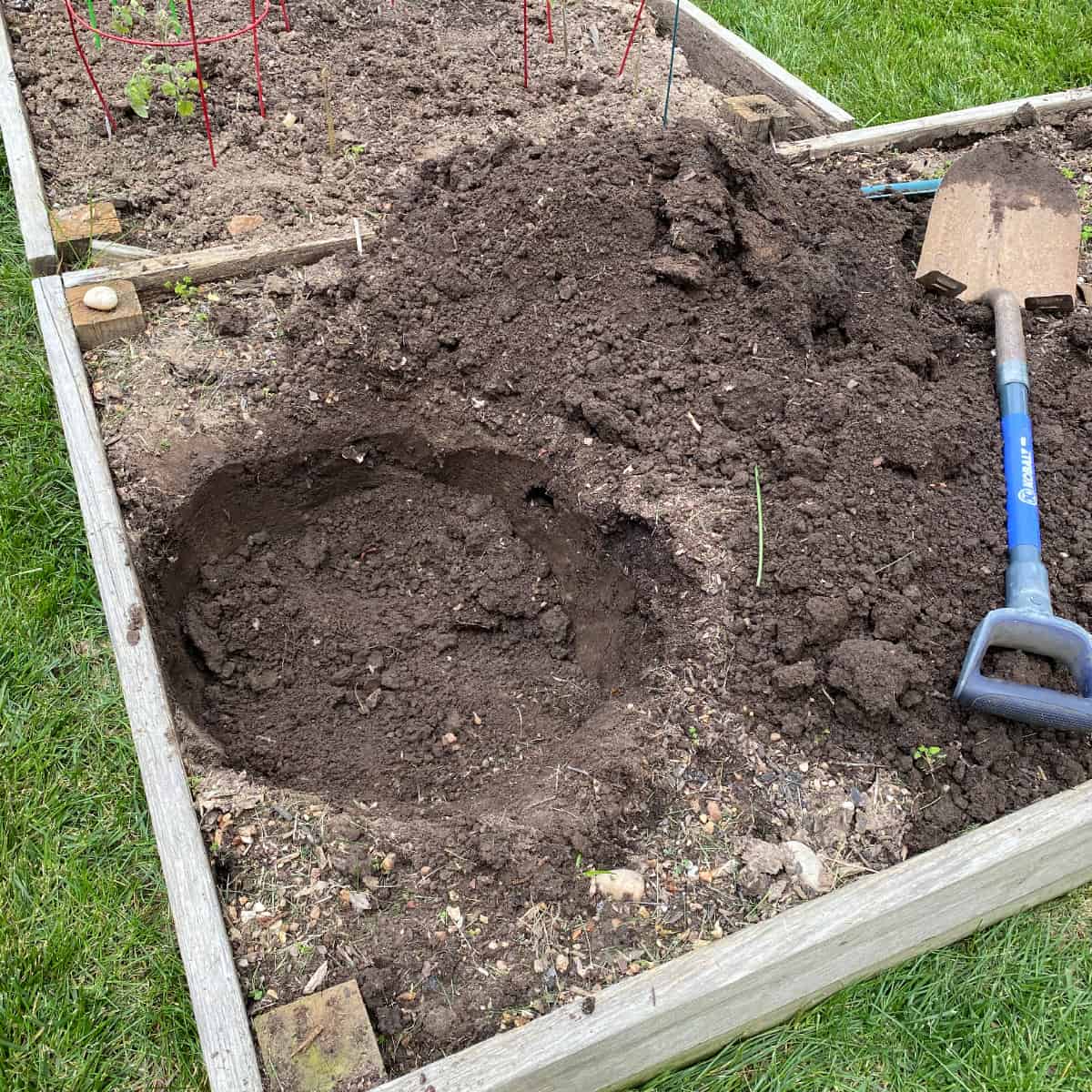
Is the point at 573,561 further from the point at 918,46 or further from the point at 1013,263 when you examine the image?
the point at 918,46

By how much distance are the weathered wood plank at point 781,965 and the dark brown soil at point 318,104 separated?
2.54 meters

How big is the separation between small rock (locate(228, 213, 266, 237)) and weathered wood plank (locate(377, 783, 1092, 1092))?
2633mm

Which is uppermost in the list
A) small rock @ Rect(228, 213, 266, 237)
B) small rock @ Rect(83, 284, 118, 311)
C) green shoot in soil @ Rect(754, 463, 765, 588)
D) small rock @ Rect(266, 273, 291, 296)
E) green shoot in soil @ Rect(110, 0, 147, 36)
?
green shoot in soil @ Rect(110, 0, 147, 36)

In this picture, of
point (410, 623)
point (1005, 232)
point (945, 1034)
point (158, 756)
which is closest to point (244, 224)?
point (410, 623)

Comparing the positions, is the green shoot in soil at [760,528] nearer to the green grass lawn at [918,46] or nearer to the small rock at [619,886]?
the small rock at [619,886]

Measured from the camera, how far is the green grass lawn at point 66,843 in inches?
77.9

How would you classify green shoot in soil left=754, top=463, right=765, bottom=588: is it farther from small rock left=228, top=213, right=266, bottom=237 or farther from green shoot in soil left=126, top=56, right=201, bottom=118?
green shoot in soil left=126, top=56, right=201, bottom=118

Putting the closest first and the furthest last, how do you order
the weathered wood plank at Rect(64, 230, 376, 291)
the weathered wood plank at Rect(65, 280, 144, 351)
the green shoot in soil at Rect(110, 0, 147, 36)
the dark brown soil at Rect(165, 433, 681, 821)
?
the dark brown soil at Rect(165, 433, 681, 821) < the weathered wood plank at Rect(65, 280, 144, 351) < the weathered wood plank at Rect(64, 230, 376, 291) < the green shoot in soil at Rect(110, 0, 147, 36)

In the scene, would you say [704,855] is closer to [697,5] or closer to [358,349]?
[358,349]

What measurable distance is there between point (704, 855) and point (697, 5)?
4425mm

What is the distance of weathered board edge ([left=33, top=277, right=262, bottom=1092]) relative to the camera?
5.68ft

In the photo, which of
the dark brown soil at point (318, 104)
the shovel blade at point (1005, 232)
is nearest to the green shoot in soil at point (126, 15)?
the dark brown soil at point (318, 104)

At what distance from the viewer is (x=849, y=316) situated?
2.93 metres

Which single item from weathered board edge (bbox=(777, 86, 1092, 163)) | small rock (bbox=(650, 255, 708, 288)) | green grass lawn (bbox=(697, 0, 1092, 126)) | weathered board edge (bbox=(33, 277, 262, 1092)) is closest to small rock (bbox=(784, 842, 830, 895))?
weathered board edge (bbox=(33, 277, 262, 1092))
